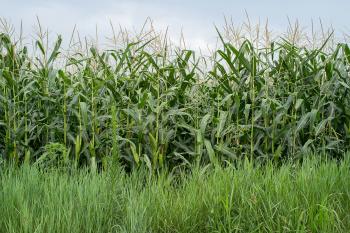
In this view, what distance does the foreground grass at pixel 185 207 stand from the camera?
3.75 metres

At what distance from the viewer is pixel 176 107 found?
662 centimetres

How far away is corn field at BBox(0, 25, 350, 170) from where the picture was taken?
6285 millimetres

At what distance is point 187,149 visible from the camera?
6.44 meters

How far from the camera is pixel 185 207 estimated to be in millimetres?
4086

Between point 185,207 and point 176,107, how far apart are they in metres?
2.65

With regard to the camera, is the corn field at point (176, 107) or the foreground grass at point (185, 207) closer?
the foreground grass at point (185, 207)

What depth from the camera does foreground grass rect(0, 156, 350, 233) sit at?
148 inches

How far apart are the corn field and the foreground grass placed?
165 cm

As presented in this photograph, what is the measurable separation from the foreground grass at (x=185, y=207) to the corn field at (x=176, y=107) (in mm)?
1648

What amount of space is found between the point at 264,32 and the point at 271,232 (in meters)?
3.45

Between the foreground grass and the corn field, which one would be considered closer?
the foreground grass

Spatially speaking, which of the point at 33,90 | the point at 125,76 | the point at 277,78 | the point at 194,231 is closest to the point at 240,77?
the point at 277,78

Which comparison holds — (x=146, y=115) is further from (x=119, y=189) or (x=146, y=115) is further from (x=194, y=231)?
(x=194, y=231)

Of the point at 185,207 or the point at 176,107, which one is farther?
the point at 176,107
